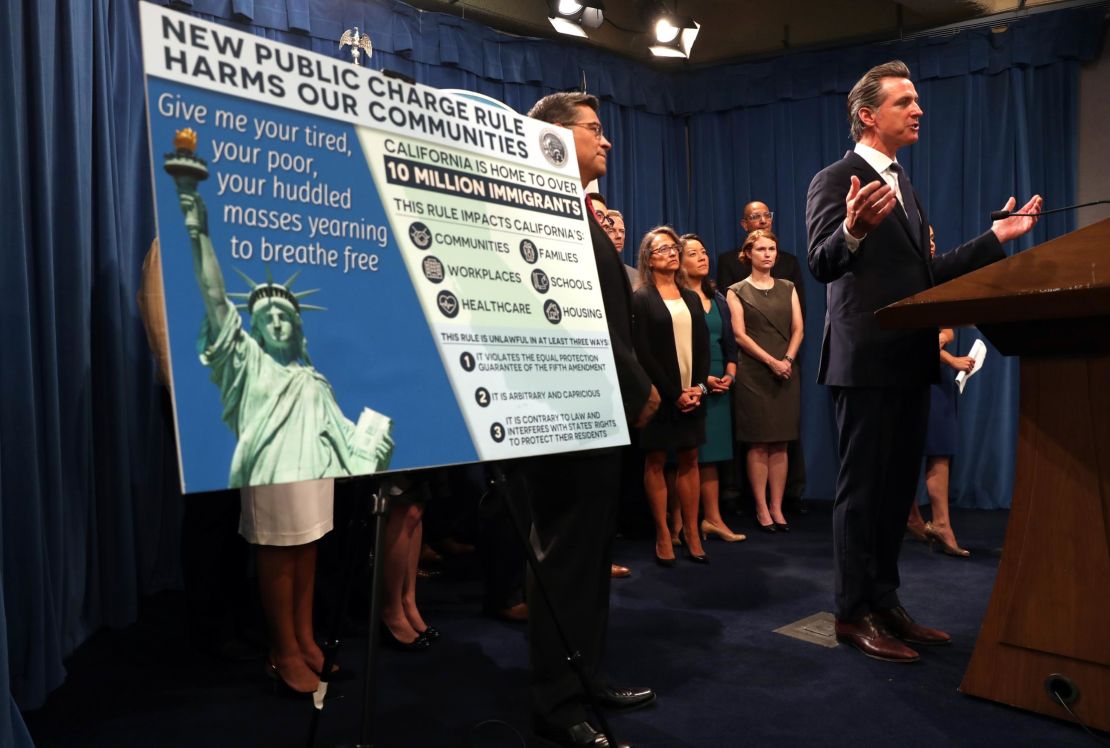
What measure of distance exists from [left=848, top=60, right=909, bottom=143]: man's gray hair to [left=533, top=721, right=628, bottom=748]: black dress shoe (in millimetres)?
1886

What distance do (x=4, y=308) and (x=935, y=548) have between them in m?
3.77

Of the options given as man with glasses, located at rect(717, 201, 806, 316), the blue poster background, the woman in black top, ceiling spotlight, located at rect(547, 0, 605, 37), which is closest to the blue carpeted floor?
the woman in black top

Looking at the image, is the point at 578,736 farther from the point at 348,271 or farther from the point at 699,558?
the point at 699,558

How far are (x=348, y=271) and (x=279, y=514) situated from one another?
1.11m

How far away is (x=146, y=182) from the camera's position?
371 cm

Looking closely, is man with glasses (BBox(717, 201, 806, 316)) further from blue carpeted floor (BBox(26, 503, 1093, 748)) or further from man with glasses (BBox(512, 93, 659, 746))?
man with glasses (BBox(512, 93, 659, 746))

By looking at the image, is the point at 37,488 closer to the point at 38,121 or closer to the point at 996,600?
the point at 38,121

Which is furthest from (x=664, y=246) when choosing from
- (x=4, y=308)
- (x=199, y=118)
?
(x=199, y=118)

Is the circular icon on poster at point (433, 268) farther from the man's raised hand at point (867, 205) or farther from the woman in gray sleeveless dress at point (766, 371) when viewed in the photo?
the woman in gray sleeveless dress at point (766, 371)

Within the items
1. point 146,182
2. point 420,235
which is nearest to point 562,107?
point 420,235

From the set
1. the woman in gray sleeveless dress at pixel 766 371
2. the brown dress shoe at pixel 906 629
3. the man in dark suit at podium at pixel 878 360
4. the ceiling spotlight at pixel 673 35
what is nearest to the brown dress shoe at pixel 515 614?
the man in dark suit at podium at pixel 878 360

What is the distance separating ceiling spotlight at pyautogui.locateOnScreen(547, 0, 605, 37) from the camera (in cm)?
502

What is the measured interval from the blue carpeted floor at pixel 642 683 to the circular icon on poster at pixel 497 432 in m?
0.87

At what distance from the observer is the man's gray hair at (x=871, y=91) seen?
2.55 m
